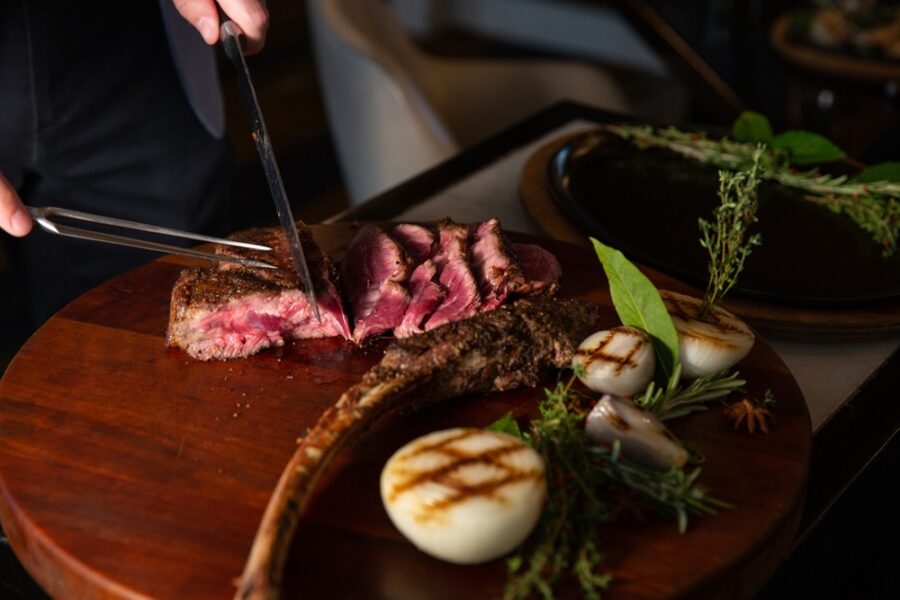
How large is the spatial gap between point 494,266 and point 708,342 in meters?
0.46

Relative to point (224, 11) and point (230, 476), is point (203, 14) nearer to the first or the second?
point (224, 11)

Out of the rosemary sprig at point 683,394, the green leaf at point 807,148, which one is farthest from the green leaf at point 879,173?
the rosemary sprig at point 683,394

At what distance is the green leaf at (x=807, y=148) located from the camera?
259 cm

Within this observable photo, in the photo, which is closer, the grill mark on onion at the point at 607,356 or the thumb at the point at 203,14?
the grill mark on onion at the point at 607,356

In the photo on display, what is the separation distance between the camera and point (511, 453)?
1331mm

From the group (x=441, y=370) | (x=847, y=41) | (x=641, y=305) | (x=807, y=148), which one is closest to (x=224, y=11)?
(x=441, y=370)

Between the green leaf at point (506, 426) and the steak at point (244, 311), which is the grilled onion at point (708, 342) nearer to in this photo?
the green leaf at point (506, 426)

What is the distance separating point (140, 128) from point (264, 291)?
130 cm

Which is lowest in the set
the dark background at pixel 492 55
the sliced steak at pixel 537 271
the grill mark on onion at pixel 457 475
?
the dark background at pixel 492 55

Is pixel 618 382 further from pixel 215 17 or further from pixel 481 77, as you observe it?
pixel 481 77

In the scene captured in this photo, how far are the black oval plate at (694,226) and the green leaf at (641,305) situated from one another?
0.40 meters

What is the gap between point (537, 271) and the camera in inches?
78.4

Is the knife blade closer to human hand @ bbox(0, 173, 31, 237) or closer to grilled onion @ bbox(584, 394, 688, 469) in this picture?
human hand @ bbox(0, 173, 31, 237)

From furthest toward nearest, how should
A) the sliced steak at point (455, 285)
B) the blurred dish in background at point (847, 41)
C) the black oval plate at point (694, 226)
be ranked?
the blurred dish in background at point (847, 41), the black oval plate at point (694, 226), the sliced steak at point (455, 285)
